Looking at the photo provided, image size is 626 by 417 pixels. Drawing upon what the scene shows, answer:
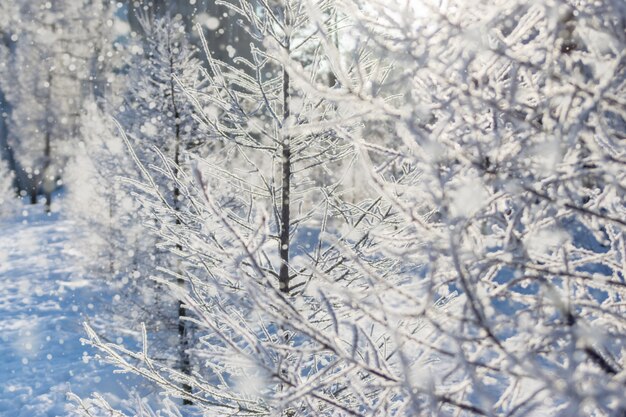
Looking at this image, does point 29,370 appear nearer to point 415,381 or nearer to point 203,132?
point 203,132

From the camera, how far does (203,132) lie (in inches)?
356

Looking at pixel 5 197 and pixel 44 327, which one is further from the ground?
pixel 5 197

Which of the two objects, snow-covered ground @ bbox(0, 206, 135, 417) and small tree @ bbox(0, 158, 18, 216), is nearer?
snow-covered ground @ bbox(0, 206, 135, 417)

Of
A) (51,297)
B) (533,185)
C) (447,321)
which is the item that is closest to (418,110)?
(533,185)

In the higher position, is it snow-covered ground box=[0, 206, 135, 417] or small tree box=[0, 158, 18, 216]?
small tree box=[0, 158, 18, 216]

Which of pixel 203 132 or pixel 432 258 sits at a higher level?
pixel 203 132

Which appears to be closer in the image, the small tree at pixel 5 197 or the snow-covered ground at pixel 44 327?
the snow-covered ground at pixel 44 327

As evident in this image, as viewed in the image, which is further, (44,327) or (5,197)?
(5,197)

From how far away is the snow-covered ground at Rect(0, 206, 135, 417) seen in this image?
12.0 m

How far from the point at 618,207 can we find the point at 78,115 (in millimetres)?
32875

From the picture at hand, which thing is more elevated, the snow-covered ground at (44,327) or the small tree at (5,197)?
the small tree at (5,197)

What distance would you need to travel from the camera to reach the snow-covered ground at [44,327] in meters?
12.0

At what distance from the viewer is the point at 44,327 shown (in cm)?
1579

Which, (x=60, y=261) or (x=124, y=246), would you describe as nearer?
(x=124, y=246)
